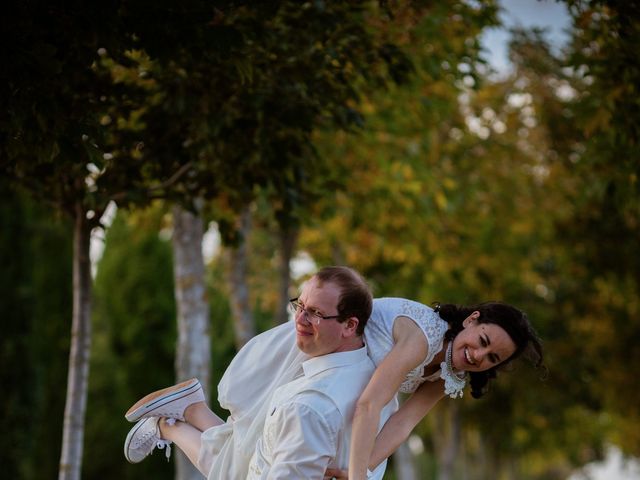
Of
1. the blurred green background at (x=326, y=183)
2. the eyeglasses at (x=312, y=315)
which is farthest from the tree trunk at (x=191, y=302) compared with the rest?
the eyeglasses at (x=312, y=315)

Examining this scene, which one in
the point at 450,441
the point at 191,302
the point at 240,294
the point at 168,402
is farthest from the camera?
the point at 450,441

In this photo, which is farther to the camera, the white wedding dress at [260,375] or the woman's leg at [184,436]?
the woman's leg at [184,436]

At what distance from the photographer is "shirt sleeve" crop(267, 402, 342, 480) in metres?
5.11

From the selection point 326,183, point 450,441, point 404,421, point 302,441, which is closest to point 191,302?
point 326,183

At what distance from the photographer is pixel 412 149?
546 inches

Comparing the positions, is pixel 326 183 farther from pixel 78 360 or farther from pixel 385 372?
pixel 385 372

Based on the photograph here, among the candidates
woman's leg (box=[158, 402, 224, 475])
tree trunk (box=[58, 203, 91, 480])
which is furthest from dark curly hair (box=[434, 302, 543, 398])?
tree trunk (box=[58, 203, 91, 480])

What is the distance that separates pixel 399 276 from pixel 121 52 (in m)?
13.6

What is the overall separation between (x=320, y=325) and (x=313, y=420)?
0.51 meters

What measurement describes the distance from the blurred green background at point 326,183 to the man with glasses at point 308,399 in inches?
44.7

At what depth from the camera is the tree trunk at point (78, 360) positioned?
300 inches

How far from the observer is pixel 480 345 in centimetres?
552

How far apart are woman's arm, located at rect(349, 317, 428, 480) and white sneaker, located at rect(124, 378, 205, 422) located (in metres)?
1.41

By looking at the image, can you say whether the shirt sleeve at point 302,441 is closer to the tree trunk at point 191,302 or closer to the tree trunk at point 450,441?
the tree trunk at point 191,302
